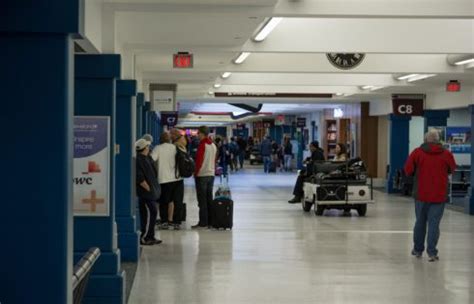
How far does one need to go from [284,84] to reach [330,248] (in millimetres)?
9093

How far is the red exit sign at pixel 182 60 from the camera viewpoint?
13898mm

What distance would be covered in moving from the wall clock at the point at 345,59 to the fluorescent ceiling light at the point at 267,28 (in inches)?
132

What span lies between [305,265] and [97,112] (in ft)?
13.3

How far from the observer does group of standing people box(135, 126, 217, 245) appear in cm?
1218

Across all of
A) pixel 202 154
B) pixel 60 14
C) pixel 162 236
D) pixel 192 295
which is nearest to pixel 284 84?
pixel 202 154

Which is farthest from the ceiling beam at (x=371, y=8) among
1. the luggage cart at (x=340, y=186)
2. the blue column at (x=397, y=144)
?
the blue column at (x=397, y=144)

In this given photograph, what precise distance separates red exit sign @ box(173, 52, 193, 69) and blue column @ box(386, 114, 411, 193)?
1446 cm

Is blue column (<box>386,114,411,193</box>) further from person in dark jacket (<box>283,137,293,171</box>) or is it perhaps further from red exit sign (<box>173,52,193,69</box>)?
person in dark jacket (<box>283,137,293,171</box>)

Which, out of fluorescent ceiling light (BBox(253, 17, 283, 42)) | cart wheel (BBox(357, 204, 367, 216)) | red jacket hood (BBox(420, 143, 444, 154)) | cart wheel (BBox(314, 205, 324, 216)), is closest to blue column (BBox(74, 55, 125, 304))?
fluorescent ceiling light (BBox(253, 17, 283, 42))

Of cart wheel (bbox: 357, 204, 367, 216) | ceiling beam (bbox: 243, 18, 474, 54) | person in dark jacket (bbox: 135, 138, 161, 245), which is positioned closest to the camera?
person in dark jacket (bbox: 135, 138, 161, 245)

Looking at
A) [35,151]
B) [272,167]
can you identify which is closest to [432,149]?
[35,151]

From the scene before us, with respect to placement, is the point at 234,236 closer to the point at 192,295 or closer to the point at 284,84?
the point at 192,295

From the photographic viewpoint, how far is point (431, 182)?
11.3 meters

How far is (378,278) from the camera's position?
1011cm
